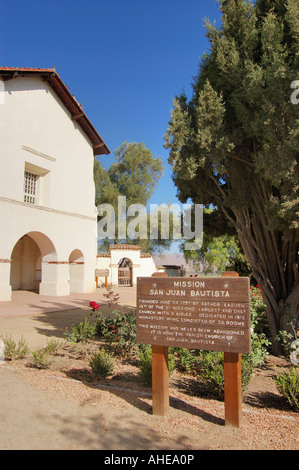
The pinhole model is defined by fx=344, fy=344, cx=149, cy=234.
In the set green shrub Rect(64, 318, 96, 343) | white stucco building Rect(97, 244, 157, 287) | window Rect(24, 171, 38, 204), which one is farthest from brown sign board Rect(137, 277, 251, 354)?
white stucco building Rect(97, 244, 157, 287)

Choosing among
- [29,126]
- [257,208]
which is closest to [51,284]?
[29,126]

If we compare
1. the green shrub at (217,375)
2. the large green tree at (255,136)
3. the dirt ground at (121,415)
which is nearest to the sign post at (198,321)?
the dirt ground at (121,415)

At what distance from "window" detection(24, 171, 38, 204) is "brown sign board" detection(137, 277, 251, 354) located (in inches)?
538

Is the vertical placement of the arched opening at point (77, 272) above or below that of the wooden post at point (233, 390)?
above

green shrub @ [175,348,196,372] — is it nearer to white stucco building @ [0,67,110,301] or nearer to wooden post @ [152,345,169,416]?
wooden post @ [152,345,169,416]

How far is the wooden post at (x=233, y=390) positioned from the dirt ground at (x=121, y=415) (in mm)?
103

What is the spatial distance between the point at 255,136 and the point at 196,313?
13.9 ft

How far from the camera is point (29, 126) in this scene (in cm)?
1562

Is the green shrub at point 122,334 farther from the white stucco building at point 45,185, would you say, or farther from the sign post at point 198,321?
the white stucco building at point 45,185

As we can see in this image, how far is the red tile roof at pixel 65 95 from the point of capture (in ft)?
47.8

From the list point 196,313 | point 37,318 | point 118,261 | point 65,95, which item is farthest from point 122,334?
point 118,261

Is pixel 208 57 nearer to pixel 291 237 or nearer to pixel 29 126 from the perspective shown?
pixel 291 237

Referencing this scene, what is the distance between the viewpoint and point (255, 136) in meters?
6.53

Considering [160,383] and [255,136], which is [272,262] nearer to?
[255,136]
